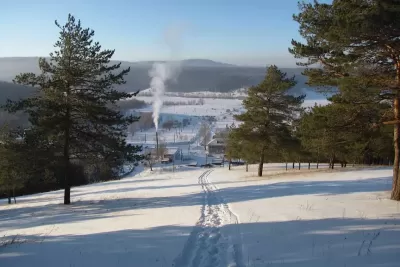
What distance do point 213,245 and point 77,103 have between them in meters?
11.8

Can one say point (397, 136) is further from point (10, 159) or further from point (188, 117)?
point (188, 117)

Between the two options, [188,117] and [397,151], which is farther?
[188,117]

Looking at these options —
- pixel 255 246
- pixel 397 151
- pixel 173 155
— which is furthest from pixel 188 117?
pixel 255 246

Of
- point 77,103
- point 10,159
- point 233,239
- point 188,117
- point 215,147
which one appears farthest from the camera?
point 188,117

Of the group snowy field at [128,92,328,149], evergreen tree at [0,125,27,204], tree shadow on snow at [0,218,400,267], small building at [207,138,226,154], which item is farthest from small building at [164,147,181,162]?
tree shadow on snow at [0,218,400,267]

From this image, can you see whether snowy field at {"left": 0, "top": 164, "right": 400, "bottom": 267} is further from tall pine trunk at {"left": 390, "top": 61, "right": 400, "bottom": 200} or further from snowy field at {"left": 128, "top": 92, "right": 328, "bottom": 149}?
snowy field at {"left": 128, "top": 92, "right": 328, "bottom": 149}

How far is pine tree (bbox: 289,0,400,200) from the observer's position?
31.0ft

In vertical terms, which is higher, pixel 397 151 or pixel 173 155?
pixel 397 151

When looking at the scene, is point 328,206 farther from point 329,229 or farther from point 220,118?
point 220,118

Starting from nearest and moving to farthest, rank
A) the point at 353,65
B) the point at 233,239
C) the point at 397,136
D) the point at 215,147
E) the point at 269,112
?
the point at 233,239, the point at 353,65, the point at 397,136, the point at 269,112, the point at 215,147

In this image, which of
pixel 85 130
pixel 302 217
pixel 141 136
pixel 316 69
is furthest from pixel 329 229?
pixel 141 136

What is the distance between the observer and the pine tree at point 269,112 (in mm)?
26500

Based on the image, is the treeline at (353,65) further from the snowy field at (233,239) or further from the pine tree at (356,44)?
the snowy field at (233,239)

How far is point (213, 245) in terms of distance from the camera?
733 centimetres
